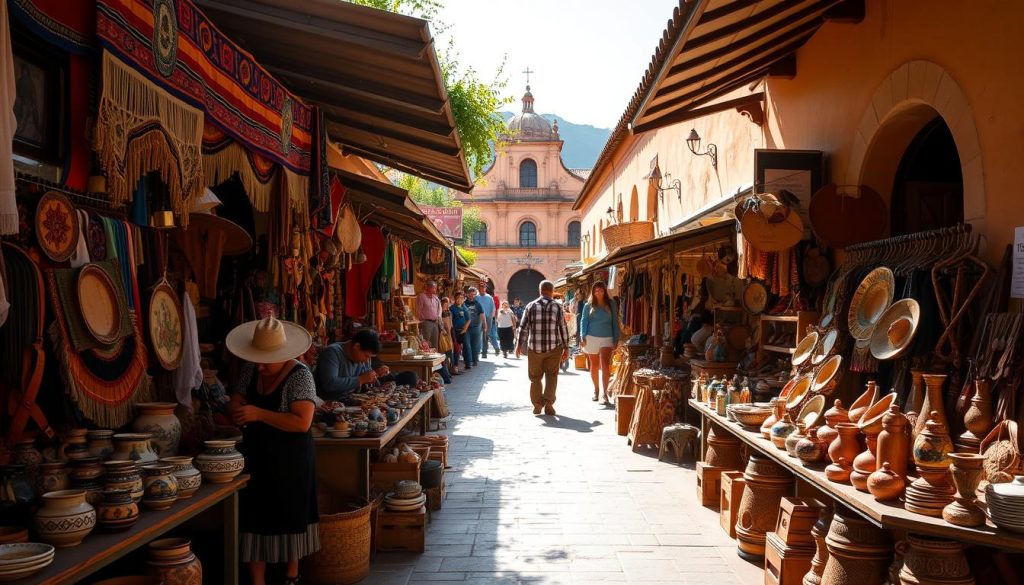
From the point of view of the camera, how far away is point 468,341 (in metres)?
17.2

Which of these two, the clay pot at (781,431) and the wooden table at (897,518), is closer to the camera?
the wooden table at (897,518)

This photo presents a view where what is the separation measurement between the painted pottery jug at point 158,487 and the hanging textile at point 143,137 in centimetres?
104

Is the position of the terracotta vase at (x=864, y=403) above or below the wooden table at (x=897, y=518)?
above

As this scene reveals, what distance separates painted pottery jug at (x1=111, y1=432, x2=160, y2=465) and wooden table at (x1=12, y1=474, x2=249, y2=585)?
25 centimetres

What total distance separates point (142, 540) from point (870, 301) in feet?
13.2

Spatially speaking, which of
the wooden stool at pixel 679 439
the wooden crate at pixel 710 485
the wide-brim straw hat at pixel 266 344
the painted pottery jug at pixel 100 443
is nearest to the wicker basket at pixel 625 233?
the wooden stool at pixel 679 439

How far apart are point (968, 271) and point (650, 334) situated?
24.5ft

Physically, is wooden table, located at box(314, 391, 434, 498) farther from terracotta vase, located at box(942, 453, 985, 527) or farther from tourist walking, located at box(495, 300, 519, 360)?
tourist walking, located at box(495, 300, 519, 360)

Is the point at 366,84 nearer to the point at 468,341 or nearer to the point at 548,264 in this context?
the point at 468,341

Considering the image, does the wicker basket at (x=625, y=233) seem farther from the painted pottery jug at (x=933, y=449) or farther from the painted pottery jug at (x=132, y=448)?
the painted pottery jug at (x=132, y=448)

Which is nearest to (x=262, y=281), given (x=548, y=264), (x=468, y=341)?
(x=468, y=341)

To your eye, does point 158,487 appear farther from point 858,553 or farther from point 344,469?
point 858,553

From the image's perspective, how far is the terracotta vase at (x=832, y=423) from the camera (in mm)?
4078

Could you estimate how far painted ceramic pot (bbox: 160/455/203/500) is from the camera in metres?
3.26
